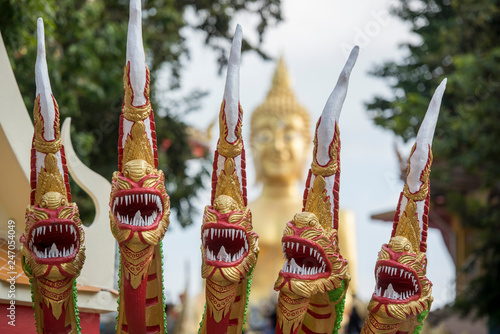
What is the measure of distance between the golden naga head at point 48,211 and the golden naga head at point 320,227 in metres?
A: 1.32

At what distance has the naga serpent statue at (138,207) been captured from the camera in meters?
6.12

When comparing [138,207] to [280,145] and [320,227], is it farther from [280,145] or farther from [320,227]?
[280,145]

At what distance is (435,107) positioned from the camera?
22.0 feet

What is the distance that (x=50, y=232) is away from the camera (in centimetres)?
643

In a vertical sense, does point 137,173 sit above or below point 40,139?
below

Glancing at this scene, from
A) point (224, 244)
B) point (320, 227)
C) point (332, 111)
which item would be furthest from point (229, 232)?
point (332, 111)

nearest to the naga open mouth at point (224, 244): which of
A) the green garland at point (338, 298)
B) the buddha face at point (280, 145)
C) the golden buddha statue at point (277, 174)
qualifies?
the green garland at point (338, 298)

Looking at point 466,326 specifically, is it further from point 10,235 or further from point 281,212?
→ point 10,235

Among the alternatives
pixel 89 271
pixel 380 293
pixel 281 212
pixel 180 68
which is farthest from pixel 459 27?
pixel 380 293

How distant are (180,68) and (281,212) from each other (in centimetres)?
592

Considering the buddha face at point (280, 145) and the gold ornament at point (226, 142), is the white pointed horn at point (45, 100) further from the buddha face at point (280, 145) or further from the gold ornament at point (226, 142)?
the buddha face at point (280, 145)

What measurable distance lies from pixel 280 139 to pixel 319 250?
15.6 meters

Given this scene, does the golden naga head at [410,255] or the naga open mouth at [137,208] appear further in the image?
the golden naga head at [410,255]

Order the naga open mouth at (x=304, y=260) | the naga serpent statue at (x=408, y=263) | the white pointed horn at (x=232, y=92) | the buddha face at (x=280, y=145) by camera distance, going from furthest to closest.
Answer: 1. the buddha face at (x=280, y=145)
2. the naga serpent statue at (x=408, y=263)
3. the white pointed horn at (x=232, y=92)
4. the naga open mouth at (x=304, y=260)
